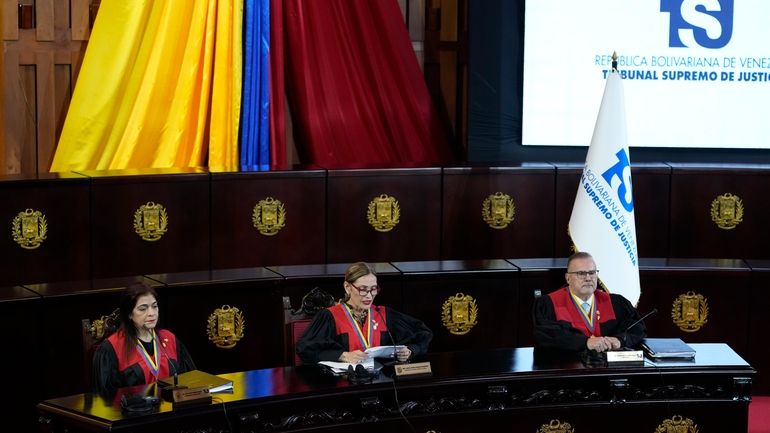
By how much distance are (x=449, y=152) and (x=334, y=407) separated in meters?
3.21

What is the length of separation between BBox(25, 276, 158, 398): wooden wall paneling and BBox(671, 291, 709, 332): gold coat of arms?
2.93m

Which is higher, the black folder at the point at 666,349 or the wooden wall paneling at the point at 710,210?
the wooden wall paneling at the point at 710,210

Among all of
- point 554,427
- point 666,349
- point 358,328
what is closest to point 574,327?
point 666,349

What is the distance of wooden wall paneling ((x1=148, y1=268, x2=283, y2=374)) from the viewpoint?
594 centimetres

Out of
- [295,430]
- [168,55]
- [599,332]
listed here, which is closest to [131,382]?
[295,430]

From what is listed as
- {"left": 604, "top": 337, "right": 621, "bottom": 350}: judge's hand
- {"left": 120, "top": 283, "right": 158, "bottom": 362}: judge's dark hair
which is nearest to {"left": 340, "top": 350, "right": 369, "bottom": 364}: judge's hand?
{"left": 120, "top": 283, "right": 158, "bottom": 362}: judge's dark hair

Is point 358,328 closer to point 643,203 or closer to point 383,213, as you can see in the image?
point 383,213

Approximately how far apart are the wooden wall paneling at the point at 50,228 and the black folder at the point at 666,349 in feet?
8.83

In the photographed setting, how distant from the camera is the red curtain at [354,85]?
Result: 7.21 meters

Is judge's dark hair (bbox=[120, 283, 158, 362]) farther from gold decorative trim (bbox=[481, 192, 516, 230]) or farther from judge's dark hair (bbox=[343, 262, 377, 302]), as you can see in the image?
gold decorative trim (bbox=[481, 192, 516, 230])

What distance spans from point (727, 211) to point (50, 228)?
12.1 ft

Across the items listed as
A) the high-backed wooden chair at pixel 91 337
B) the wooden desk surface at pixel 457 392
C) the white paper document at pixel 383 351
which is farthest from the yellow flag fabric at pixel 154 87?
the wooden desk surface at pixel 457 392

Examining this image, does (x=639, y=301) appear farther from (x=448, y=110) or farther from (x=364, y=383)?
(x=364, y=383)

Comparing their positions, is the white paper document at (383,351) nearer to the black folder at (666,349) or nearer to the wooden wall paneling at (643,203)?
the black folder at (666,349)
